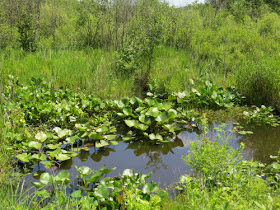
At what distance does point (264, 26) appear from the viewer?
10.5 metres

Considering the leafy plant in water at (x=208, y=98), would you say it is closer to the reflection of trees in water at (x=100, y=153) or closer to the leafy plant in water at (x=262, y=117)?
the leafy plant in water at (x=262, y=117)

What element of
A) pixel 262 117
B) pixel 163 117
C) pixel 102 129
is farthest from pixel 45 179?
pixel 262 117

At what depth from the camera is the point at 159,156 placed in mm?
3363

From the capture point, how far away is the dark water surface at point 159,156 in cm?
296

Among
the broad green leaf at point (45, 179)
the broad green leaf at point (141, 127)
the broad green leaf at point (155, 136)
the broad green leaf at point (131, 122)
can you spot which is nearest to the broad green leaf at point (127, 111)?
the broad green leaf at point (131, 122)

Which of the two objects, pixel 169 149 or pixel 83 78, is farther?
pixel 83 78

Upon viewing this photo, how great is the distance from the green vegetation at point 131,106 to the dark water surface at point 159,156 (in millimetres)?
120

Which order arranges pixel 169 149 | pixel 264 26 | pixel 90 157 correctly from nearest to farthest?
pixel 90 157 → pixel 169 149 → pixel 264 26

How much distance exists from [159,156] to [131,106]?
4.10 ft

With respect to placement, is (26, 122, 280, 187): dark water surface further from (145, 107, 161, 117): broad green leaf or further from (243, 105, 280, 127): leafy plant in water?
(145, 107, 161, 117): broad green leaf

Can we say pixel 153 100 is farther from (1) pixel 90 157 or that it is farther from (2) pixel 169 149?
(1) pixel 90 157

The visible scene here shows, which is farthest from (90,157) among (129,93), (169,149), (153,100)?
(129,93)

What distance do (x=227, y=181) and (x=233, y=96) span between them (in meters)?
3.02

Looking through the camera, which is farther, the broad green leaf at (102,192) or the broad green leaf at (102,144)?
the broad green leaf at (102,144)
